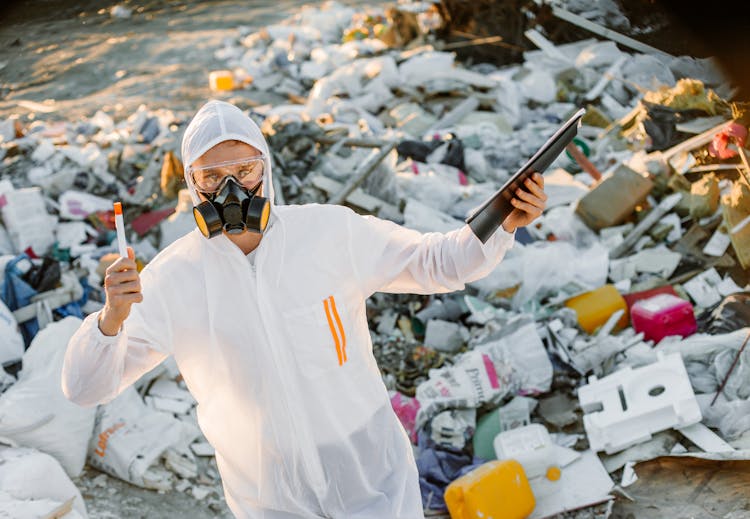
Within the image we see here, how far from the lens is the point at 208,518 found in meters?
3.91

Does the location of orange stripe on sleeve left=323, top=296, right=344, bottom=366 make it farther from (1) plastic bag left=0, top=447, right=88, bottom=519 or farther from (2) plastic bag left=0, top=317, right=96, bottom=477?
(2) plastic bag left=0, top=317, right=96, bottom=477

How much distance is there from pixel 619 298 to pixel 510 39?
21.6 feet

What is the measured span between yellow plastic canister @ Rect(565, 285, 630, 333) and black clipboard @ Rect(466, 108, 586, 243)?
3015 millimetres

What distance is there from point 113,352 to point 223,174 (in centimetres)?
59

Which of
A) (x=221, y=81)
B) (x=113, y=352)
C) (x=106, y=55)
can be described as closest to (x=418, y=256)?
(x=113, y=352)

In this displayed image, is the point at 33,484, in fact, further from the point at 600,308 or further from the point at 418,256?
the point at 600,308

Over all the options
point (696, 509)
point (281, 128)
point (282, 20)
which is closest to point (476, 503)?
point (696, 509)

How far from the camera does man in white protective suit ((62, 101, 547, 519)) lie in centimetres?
214

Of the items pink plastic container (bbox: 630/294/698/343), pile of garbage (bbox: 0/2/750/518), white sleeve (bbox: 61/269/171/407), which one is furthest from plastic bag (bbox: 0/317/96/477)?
pink plastic container (bbox: 630/294/698/343)

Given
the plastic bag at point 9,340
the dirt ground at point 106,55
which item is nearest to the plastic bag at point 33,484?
the plastic bag at point 9,340

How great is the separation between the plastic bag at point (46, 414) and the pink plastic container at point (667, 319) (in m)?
3.19

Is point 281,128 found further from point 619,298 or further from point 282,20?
point 282,20

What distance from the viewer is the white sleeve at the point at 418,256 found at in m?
2.19

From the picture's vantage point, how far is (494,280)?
5.50 metres
